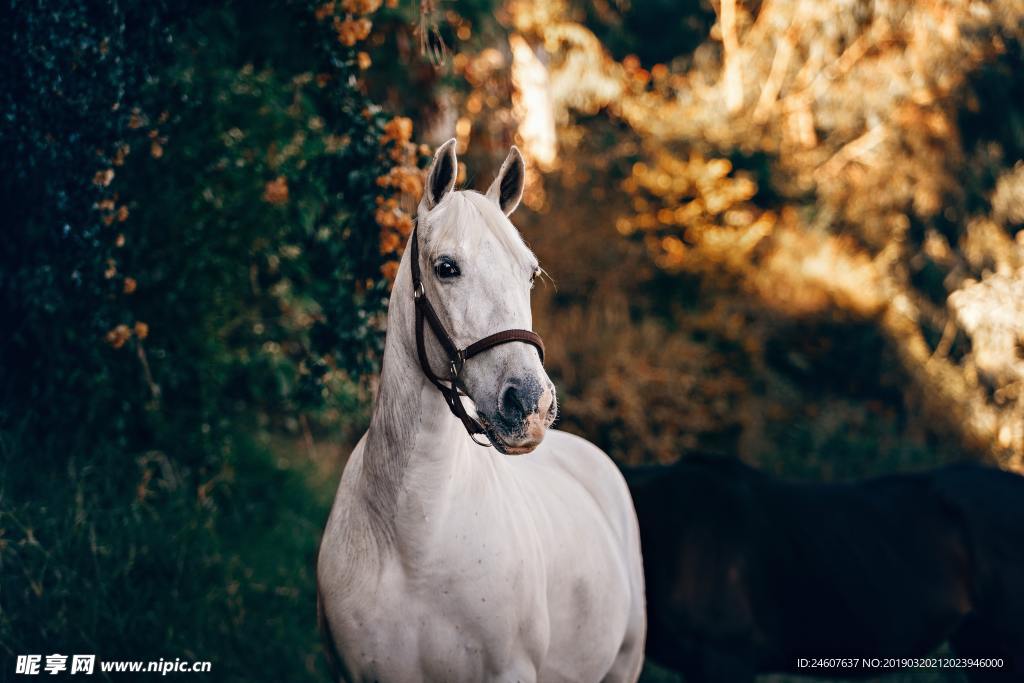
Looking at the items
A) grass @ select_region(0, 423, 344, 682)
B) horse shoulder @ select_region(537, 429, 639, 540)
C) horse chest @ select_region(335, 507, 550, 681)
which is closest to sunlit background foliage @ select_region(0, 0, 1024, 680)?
grass @ select_region(0, 423, 344, 682)

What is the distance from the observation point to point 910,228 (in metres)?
14.9

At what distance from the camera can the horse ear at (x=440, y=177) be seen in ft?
8.14

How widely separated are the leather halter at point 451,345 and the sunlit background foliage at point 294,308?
1.60m

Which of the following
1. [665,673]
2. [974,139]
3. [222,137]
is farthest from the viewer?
[974,139]

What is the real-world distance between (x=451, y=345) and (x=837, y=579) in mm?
2670

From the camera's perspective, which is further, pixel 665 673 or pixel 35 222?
pixel 665 673

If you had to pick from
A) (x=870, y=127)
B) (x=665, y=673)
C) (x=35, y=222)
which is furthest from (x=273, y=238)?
(x=870, y=127)

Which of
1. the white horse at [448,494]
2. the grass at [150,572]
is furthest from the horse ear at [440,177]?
the grass at [150,572]

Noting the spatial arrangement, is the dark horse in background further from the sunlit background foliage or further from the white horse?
the sunlit background foliage

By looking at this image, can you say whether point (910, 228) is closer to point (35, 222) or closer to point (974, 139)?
point (974, 139)

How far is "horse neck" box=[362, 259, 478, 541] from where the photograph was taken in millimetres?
2510

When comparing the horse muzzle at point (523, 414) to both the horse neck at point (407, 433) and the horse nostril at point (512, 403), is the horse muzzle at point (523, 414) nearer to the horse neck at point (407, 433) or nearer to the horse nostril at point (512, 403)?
the horse nostril at point (512, 403)

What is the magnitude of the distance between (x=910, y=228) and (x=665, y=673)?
11735 millimetres

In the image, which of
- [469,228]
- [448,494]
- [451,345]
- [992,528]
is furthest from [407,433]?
[992,528]
